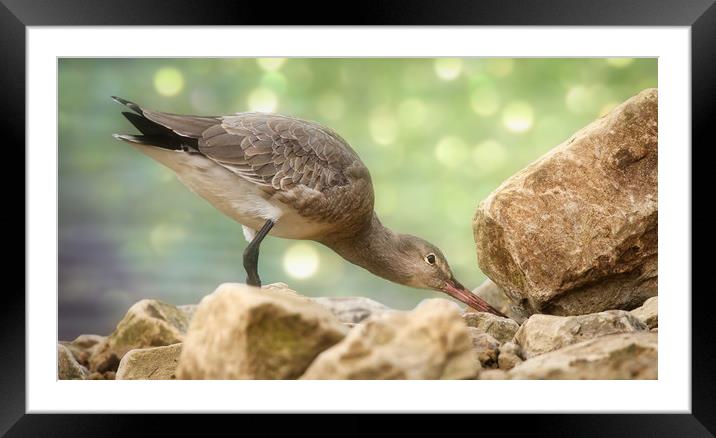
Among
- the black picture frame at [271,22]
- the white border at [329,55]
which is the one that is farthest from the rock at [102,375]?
the black picture frame at [271,22]

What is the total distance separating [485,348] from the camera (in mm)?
2494

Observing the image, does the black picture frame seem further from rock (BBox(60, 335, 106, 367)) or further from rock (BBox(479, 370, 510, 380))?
rock (BBox(60, 335, 106, 367))

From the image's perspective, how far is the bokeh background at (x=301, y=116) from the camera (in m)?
2.81

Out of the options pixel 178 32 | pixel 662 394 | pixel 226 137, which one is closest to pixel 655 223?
pixel 662 394

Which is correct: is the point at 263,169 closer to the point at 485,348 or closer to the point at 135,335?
the point at 135,335

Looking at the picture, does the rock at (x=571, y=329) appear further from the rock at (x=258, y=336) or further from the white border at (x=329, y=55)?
the rock at (x=258, y=336)

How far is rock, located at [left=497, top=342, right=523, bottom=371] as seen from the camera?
239 cm

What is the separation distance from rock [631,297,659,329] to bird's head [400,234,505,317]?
2.75 ft

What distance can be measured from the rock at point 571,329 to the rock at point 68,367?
1645 mm

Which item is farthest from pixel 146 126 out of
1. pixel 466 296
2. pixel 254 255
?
pixel 466 296

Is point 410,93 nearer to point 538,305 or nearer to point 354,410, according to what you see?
point 538,305

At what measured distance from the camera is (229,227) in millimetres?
3305

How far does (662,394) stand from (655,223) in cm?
77

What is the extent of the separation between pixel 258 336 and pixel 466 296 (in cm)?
155
